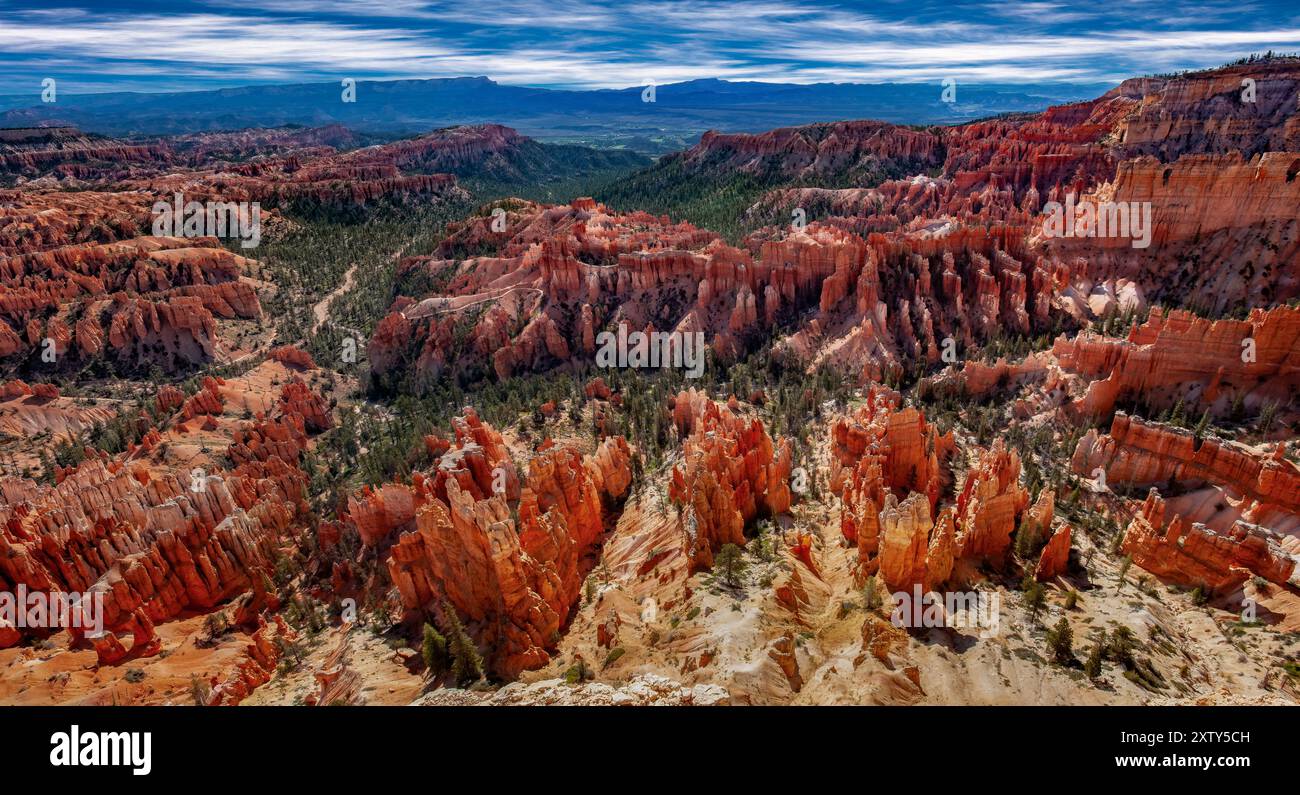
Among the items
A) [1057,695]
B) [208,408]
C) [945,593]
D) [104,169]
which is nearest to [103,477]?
[208,408]

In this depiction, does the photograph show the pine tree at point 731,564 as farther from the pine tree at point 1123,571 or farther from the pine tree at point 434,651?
the pine tree at point 1123,571

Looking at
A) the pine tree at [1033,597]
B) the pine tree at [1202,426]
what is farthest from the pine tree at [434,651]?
the pine tree at [1202,426]

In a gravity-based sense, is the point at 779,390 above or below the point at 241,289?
below

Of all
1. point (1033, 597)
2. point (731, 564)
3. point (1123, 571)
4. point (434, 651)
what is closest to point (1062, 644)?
point (1033, 597)

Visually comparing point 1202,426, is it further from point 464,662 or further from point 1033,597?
point 464,662

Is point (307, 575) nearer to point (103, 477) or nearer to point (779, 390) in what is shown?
point (103, 477)

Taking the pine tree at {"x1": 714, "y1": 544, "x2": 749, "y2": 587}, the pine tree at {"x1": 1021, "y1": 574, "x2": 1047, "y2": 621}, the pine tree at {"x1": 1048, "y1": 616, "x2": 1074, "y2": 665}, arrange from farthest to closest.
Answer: the pine tree at {"x1": 714, "y1": 544, "x2": 749, "y2": 587} < the pine tree at {"x1": 1021, "y1": 574, "x2": 1047, "y2": 621} < the pine tree at {"x1": 1048, "y1": 616, "x2": 1074, "y2": 665}

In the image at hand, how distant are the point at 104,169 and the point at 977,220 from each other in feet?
731

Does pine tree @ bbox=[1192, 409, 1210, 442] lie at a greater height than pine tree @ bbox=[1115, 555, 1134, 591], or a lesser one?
greater

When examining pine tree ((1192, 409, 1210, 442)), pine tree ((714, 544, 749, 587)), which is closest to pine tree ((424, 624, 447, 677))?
pine tree ((714, 544, 749, 587))

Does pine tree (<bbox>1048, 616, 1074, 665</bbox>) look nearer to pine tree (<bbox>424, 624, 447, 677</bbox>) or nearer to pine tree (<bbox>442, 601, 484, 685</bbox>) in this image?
pine tree (<bbox>442, 601, 484, 685</bbox>)
